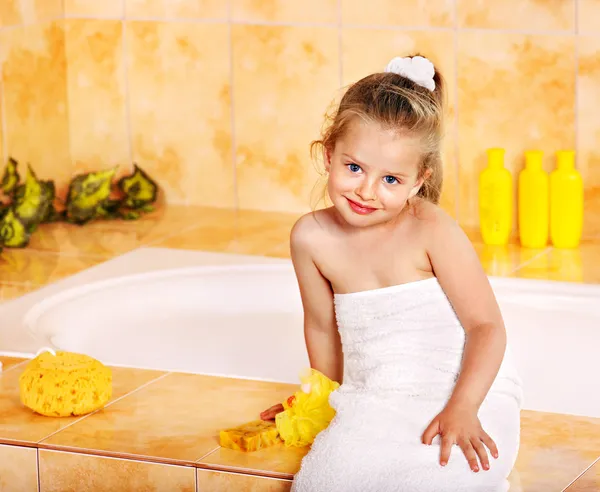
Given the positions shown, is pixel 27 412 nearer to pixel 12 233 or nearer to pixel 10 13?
pixel 12 233

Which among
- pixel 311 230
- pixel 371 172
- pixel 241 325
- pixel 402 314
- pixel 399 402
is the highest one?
pixel 371 172

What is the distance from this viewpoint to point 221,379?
6.61 ft

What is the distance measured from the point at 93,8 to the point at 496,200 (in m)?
1.22

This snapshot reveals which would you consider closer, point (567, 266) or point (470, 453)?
point (470, 453)

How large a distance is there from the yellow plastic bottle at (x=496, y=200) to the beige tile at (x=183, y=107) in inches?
28.9

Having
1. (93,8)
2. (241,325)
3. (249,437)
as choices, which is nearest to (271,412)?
(249,437)

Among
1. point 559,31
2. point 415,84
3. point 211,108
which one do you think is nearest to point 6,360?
point 415,84

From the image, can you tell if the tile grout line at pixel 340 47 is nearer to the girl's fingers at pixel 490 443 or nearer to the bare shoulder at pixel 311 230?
the bare shoulder at pixel 311 230

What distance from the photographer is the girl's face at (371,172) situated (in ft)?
5.32

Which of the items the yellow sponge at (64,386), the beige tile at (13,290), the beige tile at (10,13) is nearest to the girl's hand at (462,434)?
the yellow sponge at (64,386)

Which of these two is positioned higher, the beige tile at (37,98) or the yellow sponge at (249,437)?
the beige tile at (37,98)

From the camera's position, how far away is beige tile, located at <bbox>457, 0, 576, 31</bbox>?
285 cm

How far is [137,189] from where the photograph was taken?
3.36 metres

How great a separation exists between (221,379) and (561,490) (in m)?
0.65
